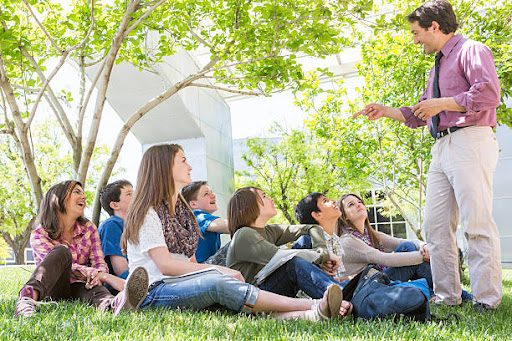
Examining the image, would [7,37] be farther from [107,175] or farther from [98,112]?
[107,175]

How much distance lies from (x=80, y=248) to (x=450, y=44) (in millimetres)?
3023

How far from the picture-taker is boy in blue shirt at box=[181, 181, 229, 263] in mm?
4496

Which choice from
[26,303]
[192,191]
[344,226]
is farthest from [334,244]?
[26,303]

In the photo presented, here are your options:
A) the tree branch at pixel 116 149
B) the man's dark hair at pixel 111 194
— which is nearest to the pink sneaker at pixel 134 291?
the man's dark hair at pixel 111 194

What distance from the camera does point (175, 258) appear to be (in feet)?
10.9

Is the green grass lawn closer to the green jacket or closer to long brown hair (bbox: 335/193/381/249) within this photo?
the green jacket

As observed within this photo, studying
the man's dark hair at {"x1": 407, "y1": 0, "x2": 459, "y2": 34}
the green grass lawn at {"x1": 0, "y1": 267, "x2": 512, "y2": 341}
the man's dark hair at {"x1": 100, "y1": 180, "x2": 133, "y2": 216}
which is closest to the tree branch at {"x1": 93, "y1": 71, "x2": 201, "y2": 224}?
the man's dark hair at {"x1": 100, "y1": 180, "x2": 133, "y2": 216}

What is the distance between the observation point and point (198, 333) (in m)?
2.36

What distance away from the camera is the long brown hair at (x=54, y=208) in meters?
3.86

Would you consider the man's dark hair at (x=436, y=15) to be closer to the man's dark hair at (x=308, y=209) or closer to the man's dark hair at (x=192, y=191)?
the man's dark hair at (x=308, y=209)

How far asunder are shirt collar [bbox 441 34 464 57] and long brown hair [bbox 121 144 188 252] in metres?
1.94

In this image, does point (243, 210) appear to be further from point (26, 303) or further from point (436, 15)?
point (436, 15)

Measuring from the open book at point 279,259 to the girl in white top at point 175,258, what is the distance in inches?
14.8

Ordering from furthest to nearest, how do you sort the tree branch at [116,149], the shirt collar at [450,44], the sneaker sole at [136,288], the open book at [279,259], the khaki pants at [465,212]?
the tree branch at [116,149] < the shirt collar at [450,44] < the open book at [279,259] < the khaki pants at [465,212] < the sneaker sole at [136,288]
